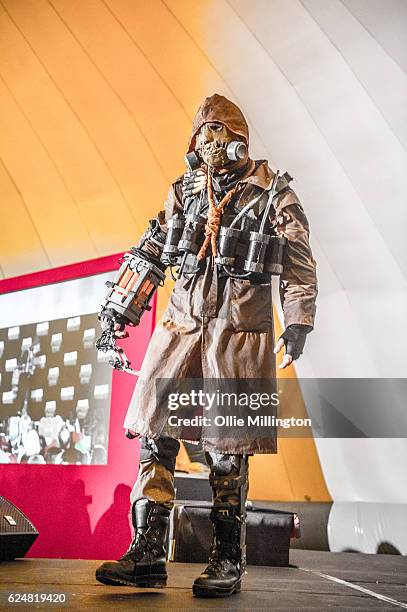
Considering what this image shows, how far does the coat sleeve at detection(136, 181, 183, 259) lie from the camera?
5.80 feet

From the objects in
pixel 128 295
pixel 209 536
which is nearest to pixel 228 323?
pixel 128 295

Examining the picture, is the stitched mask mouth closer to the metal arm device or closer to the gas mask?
the gas mask

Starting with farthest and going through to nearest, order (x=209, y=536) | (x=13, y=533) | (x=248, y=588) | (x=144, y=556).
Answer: (x=209, y=536) < (x=13, y=533) < (x=248, y=588) < (x=144, y=556)

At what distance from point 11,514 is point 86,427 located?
50 centimetres

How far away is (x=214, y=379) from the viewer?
1.51 m

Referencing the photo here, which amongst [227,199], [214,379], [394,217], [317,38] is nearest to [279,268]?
[227,199]

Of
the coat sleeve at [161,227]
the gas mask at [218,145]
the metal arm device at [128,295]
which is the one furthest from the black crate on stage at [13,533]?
the gas mask at [218,145]

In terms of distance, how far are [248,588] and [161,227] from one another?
979 millimetres

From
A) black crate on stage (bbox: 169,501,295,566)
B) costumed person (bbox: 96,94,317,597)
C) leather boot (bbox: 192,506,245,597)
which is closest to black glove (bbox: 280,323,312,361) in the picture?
costumed person (bbox: 96,94,317,597)

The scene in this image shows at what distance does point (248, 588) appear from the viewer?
153 cm

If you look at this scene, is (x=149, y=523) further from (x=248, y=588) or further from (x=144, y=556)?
(x=248, y=588)

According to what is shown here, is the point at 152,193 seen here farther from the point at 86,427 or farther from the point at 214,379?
the point at 214,379

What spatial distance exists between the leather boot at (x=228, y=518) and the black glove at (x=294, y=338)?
0.28 meters

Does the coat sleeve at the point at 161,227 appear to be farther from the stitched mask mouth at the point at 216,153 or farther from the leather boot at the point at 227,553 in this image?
the leather boot at the point at 227,553
